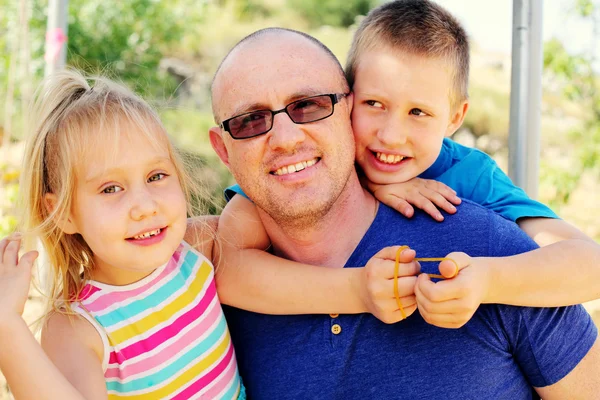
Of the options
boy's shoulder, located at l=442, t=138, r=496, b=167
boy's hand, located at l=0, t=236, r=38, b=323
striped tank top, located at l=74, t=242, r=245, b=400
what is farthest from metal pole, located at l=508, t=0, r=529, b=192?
boy's hand, located at l=0, t=236, r=38, b=323

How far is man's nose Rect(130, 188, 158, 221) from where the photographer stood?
195 centimetres

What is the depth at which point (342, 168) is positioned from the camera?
225 centimetres

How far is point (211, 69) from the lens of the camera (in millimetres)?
13422

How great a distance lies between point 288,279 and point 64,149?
32.3 inches

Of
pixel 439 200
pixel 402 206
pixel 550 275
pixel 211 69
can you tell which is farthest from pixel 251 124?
pixel 211 69

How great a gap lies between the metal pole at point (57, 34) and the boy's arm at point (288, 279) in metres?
2.19

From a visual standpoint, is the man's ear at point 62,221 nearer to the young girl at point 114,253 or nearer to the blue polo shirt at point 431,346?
the young girl at point 114,253

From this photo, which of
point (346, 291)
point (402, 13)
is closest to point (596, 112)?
point (402, 13)

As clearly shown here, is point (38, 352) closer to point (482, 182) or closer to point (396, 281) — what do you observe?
point (396, 281)

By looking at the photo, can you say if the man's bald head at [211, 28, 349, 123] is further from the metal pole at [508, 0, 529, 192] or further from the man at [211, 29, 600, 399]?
the metal pole at [508, 0, 529, 192]

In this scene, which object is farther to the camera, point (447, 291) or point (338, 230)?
point (338, 230)

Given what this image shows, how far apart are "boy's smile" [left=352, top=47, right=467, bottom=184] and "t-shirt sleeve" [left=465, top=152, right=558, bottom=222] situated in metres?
0.19

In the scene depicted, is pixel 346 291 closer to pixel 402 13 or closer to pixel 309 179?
pixel 309 179

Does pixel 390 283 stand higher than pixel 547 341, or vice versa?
pixel 390 283
